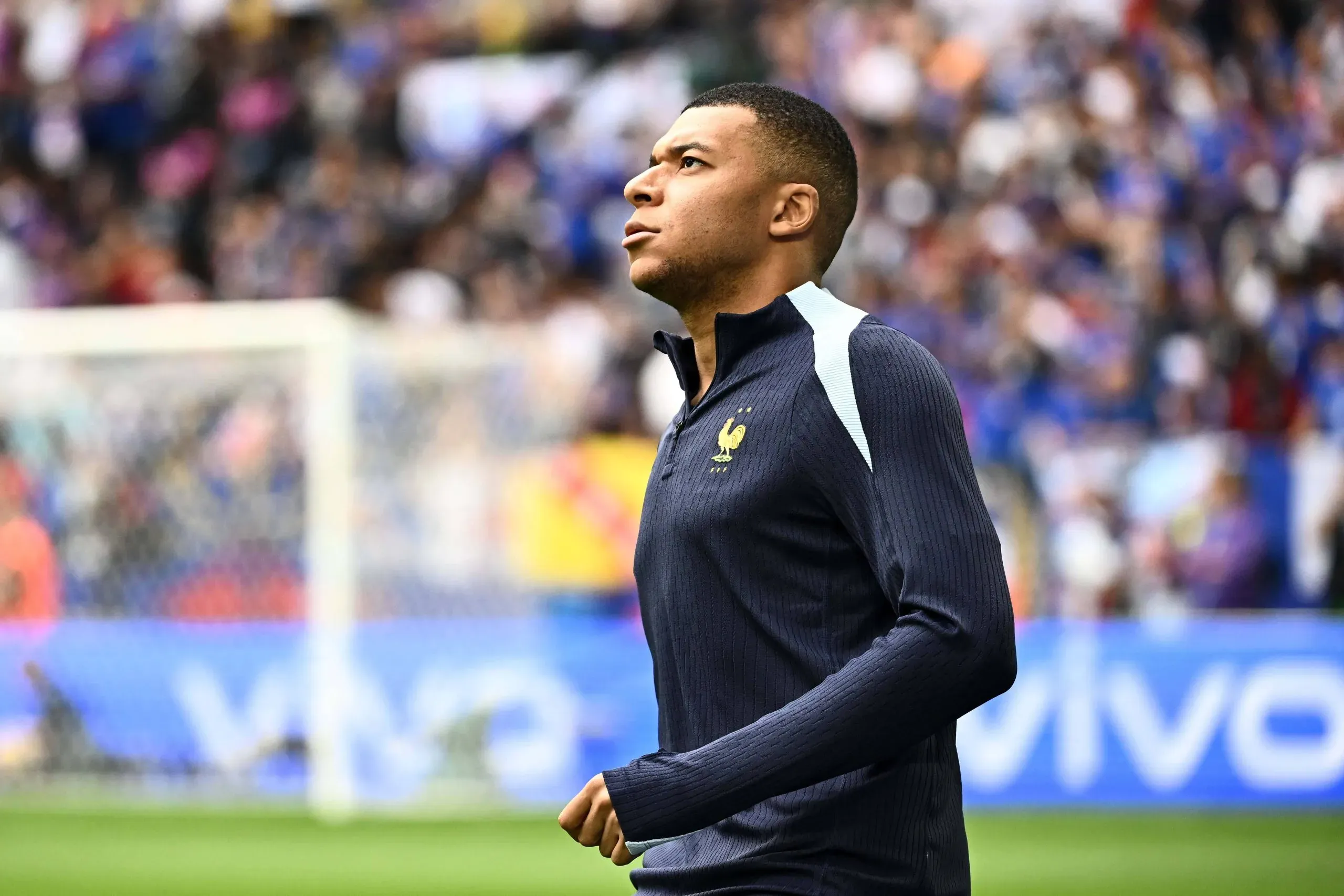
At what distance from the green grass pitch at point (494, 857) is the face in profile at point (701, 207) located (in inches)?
211

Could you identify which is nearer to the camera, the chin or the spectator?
the chin

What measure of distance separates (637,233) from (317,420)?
9.05m

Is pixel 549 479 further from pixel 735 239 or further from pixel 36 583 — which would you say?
pixel 735 239

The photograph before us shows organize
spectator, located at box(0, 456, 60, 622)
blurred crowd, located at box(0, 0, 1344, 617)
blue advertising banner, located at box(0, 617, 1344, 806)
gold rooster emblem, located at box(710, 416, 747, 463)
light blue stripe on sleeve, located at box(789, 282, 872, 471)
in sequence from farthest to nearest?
spectator, located at box(0, 456, 60, 622)
blurred crowd, located at box(0, 0, 1344, 617)
blue advertising banner, located at box(0, 617, 1344, 806)
gold rooster emblem, located at box(710, 416, 747, 463)
light blue stripe on sleeve, located at box(789, 282, 872, 471)

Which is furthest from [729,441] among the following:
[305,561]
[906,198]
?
[906,198]

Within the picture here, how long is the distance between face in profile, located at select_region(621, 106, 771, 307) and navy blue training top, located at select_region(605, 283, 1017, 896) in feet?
0.32

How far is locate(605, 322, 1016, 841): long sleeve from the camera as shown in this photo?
2.23 m

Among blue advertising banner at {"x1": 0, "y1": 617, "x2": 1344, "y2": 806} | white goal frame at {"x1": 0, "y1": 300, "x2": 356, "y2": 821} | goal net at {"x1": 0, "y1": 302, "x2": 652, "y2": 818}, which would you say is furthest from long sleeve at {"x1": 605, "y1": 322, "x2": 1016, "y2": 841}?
white goal frame at {"x1": 0, "y1": 300, "x2": 356, "y2": 821}

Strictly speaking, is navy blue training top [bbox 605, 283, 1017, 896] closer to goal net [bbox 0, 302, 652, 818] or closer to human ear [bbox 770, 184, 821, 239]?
human ear [bbox 770, 184, 821, 239]

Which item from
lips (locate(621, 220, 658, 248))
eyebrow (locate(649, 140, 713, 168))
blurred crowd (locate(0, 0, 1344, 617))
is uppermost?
blurred crowd (locate(0, 0, 1344, 617))

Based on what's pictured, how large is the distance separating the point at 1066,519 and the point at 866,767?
28.9 feet

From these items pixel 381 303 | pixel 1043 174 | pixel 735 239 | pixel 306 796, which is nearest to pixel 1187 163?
pixel 1043 174

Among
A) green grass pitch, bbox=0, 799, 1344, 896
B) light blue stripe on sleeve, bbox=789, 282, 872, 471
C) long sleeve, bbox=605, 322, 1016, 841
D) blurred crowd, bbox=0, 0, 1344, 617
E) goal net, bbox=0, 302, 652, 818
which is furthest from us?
blurred crowd, bbox=0, 0, 1344, 617

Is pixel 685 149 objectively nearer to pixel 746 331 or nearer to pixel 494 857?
pixel 746 331
